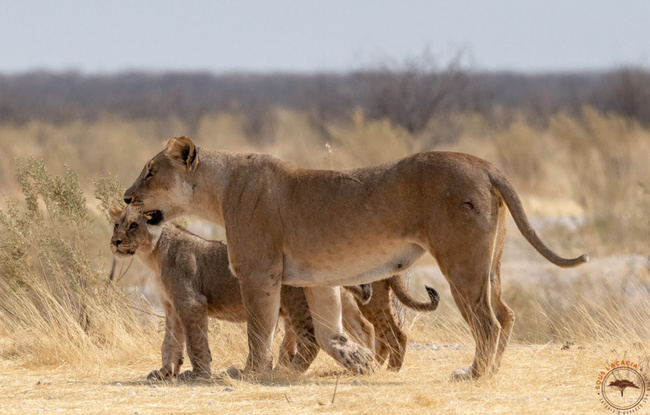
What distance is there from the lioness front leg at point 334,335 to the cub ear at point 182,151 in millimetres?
1463

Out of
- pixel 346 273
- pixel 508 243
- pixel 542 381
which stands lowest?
pixel 508 243

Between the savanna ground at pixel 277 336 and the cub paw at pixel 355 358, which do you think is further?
the cub paw at pixel 355 358

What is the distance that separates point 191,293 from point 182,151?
1164 millimetres

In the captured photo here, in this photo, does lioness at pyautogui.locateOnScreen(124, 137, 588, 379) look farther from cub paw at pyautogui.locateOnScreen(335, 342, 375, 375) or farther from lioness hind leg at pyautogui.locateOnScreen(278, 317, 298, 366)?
lioness hind leg at pyautogui.locateOnScreen(278, 317, 298, 366)

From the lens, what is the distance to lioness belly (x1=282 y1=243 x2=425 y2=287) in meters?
7.74

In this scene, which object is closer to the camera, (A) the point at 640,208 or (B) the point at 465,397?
(B) the point at 465,397

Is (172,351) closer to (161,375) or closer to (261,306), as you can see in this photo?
(161,375)

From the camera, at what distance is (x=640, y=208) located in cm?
1953

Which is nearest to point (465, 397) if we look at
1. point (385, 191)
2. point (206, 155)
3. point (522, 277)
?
point (385, 191)

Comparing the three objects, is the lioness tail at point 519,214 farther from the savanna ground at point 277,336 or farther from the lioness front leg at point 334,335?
the lioness front leg at point 334,335

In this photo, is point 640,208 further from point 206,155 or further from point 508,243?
point 206,155

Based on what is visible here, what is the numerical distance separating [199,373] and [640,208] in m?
13.4

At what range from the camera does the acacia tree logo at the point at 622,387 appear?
6.93m

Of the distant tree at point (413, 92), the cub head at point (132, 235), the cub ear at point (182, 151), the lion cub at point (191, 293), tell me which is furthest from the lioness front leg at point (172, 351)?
the distant tree at point (413, 92)
